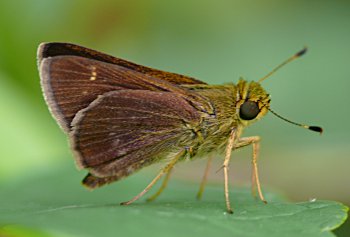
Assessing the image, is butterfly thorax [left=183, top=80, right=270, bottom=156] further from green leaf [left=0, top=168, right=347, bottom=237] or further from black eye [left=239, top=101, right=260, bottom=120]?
green leaf [left=0, top=168, right=347, bottom=237]

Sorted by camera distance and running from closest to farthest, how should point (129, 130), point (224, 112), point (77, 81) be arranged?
point (77, 81), point (129, 130), point (224, 112)

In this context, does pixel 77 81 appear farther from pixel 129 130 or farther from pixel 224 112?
pixel 224 112

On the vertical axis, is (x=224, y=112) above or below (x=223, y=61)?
below

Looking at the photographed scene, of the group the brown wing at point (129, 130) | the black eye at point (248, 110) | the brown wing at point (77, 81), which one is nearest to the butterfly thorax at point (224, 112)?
the black eye at point (248, 110)

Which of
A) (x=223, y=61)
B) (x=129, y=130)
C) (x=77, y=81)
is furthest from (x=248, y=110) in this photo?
(x=223, y=61)

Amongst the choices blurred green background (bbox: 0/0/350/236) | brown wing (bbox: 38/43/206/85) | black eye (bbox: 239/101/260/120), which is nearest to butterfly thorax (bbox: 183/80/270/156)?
black eye (bbox: 239/101/260/120)

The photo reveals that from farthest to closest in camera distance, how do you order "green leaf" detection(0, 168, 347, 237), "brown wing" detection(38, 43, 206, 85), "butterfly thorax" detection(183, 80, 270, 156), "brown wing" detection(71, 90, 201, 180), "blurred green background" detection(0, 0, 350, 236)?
"blurred green background" detection(0, 0, 350, 236), "butterfly thorax" detection(183, 80, 270, 156), "brown wing" detection(71, 90, 201, 180), "brown wing" detection(38, 43, 206, 85), "green leaf" detection(0, 168, 347, 237)

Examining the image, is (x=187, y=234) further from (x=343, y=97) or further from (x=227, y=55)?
(x=227, y=55)
